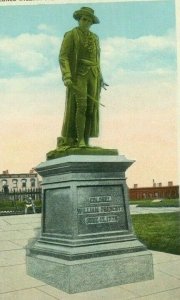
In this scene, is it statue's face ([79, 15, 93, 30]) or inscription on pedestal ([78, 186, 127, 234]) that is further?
statue's face ([79, 15, 93, 30])

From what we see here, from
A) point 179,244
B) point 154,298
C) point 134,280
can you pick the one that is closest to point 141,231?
point 179,244

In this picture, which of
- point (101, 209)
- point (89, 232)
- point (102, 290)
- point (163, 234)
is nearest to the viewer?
point (102, 290)

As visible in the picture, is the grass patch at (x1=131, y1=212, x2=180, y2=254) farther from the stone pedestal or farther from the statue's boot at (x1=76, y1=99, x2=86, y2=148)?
the statue's boot at (x1=76, y1=99, x2=86, y2=148)

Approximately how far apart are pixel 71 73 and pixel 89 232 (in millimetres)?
1753

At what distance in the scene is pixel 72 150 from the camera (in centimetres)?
436

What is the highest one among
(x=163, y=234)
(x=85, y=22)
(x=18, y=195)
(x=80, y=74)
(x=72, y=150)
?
(x=85, y=22)

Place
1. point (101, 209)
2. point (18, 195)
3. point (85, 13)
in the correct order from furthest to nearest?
point (18, 195) → point (85, 13) → point (101, 209)

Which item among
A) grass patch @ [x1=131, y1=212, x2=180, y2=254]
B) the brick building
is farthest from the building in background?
grass patch @ [x1=131, y1=212, x2=180, y2=254]

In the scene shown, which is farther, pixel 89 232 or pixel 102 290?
pixel 89 232

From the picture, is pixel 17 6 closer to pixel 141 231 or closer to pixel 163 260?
pixel 163 260

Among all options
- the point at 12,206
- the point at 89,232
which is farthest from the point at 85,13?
the point at 12,206

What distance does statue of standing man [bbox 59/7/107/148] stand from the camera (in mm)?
4578

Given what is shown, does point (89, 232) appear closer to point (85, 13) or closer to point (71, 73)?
point (71, 73)

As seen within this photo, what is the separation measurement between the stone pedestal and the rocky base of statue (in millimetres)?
88
